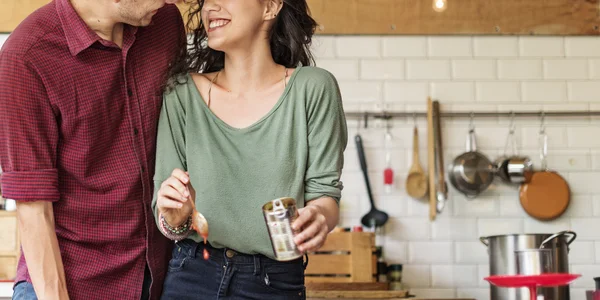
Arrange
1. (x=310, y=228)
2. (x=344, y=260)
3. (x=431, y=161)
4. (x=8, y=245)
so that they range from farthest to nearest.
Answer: (x=431, y=161) < (x=8, y=245) < (x=344, y=260) < (x=310, y=228)

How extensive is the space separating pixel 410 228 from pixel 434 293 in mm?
377

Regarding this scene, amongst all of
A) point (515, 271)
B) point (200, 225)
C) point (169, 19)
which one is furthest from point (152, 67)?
point (515, 271)

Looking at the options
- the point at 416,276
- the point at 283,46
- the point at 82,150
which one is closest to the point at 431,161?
the point at 416,276

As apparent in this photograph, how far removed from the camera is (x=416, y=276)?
479cm

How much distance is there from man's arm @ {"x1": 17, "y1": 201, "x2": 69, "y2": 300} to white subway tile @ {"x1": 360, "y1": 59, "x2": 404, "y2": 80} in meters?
3.09

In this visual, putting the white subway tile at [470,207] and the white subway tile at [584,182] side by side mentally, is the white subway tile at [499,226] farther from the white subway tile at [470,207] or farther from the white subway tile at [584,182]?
the white subway tile at [584,182]

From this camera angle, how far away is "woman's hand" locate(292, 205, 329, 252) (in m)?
1.78

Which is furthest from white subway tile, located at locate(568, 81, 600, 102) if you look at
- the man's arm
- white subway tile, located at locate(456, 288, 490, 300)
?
the man's arm

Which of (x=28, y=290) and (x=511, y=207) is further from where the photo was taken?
(x=511, y=207)

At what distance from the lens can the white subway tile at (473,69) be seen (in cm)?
495

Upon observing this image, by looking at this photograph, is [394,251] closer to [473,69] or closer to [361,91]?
[361,91]

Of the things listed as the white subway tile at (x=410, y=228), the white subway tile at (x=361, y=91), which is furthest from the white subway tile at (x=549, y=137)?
the white subway tile at (x=361, y=91)

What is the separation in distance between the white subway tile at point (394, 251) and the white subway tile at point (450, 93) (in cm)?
84

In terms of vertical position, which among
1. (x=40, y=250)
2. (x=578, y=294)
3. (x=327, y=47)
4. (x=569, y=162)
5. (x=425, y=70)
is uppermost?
(x=327, y=47)
